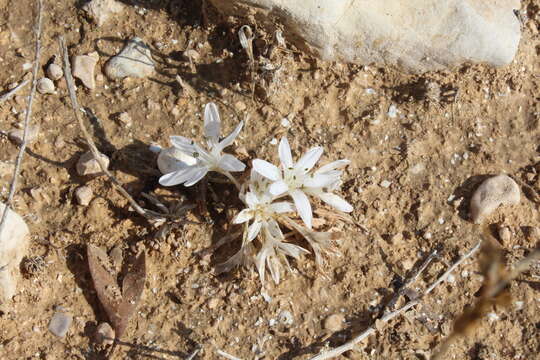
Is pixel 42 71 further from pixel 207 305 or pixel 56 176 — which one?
pixel 207 305

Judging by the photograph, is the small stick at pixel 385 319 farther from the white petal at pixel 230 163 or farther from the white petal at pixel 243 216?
the white petal at pixel 230 163

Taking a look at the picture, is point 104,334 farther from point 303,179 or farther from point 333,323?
point 303,179

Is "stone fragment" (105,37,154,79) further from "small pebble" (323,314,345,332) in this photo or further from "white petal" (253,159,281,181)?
"small pebble" (323,314,345,332)

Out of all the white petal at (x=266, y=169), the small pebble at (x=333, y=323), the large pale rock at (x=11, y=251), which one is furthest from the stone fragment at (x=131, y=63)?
the small pebble at (x=333, y=323)

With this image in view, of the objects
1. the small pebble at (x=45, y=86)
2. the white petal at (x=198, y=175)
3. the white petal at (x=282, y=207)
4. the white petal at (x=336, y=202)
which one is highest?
the white petal at (x=336, y=202)

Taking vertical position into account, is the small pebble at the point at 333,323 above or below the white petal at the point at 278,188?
below

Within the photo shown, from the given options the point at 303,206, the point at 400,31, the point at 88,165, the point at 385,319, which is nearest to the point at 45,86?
the point at 88,165

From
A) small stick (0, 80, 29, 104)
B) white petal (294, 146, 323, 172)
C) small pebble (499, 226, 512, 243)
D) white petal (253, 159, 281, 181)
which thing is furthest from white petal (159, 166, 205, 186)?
small pebble (499, 226, 512, 243)
